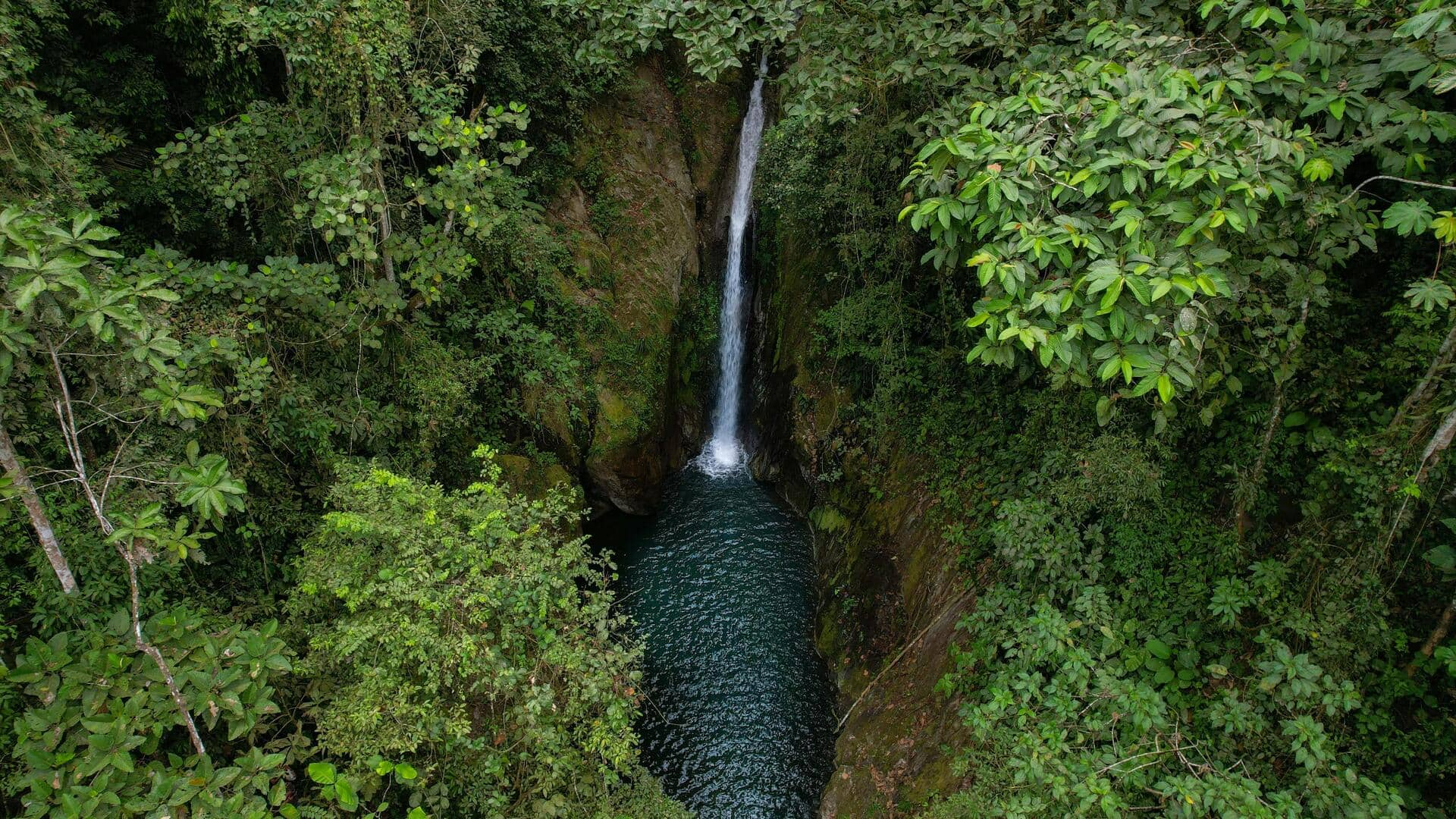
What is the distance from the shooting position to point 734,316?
1515 cm

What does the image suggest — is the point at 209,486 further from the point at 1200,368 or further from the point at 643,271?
the point at 643,271

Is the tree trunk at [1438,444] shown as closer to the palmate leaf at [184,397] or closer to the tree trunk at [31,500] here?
the palmate leaf at [184,397]

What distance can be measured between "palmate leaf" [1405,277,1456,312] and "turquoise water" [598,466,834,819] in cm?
679

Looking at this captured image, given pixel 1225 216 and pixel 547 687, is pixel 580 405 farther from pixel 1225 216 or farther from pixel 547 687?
pixel 1225 216

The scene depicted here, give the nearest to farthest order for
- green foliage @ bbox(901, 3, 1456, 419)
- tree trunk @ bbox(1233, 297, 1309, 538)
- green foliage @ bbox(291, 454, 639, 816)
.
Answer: green foliage @ bbox(901, 3, 1456, 419), tree trunk @ bbox(1233, 297, 1309, 538), green foliage @ bbox(291, 454, 639, 816)

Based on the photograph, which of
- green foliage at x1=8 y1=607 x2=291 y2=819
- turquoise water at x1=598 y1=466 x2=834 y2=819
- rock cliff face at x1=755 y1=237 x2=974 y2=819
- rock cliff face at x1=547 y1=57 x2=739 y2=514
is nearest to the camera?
green foliage at x1=8 y1=607 x2=291 y2=819

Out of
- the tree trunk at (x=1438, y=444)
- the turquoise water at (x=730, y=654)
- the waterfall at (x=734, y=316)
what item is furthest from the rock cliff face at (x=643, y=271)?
the tree trunk at (x=1438, y=444)

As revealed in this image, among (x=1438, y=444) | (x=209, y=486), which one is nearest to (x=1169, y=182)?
(x=1438, y=444)

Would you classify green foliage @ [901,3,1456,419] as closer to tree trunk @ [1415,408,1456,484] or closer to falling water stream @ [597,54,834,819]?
tree trunk @ [1415,408,1456,484]

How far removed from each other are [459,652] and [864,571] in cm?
574

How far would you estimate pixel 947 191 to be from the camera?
368cm

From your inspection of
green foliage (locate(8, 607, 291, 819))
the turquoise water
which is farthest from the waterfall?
green foliage (locate(8, 607, 291, 819))

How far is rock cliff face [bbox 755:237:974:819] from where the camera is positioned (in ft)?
20.7

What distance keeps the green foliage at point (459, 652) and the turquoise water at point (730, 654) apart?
86.1 inches
